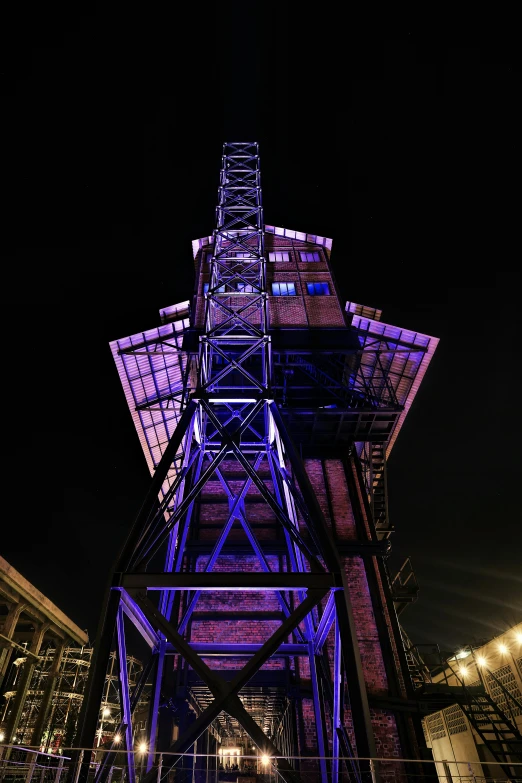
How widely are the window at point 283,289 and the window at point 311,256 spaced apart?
→ 86.4 inches

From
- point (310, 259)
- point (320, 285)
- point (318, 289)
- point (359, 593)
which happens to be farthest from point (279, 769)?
point (310, 259)

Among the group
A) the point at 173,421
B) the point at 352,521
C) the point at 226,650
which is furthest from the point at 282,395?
the point at 226,650

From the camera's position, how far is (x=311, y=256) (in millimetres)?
18172

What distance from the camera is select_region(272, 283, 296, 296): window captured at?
631 inches

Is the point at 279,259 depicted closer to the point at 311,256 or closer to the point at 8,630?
the point at 311,256

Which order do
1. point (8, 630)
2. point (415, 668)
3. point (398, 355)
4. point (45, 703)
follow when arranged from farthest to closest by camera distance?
point (45, 703) < point (8, 630) < point (398, 355) < point (415, 668)

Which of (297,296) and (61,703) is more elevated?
(297,296)

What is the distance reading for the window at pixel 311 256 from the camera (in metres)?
18.0

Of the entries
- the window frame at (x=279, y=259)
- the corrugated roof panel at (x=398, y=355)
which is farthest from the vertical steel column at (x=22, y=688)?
the window frame at (x=279, y=259)

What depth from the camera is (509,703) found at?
1515 centimetres

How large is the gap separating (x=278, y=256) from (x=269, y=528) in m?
11.0

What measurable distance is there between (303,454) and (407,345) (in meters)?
4.94

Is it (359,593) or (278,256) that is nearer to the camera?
(359,593)

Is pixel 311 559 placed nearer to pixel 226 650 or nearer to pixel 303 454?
pixel 226 650
